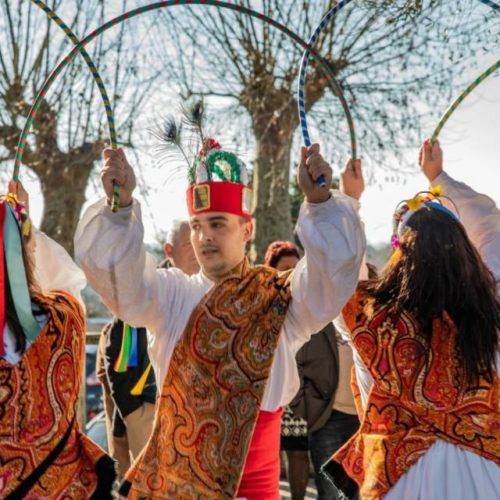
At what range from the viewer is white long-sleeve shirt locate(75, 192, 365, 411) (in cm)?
289

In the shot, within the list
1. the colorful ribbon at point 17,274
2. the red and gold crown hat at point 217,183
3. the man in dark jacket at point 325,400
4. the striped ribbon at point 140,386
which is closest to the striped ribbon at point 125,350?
the striped ribbon at point 140,386

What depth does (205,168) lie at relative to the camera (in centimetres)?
346

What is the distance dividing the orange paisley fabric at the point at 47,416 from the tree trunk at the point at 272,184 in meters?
6.56

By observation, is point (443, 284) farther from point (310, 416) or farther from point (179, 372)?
point (310, 416)

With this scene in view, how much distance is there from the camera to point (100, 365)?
521 cm

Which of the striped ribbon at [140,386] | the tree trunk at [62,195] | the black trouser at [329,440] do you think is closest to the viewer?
the striped ribbon at [140,386]

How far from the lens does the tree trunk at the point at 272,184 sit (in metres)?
9.59

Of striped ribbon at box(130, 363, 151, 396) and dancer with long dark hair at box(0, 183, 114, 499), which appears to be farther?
striped ribbon at box(130, 363, 151, 396)

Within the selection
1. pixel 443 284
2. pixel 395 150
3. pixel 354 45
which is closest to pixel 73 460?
pixel 443 284

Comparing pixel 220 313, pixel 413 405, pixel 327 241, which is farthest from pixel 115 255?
pixel 413 405

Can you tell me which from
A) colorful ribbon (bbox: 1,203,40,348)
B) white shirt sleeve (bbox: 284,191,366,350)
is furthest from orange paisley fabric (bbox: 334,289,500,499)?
colorful ribbon (bbox: 1,203,40,348)

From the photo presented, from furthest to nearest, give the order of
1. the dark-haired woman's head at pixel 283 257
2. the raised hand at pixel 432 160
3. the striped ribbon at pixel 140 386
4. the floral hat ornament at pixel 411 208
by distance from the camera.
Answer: the dark-haired woman's head at pixel 283 257, the striped ribbon at pixel 140 386, the raised hand at pixel 432 160, the floral hat ornament at pixel 411 208

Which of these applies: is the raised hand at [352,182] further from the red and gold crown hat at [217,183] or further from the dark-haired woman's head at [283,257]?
the dark-haired woman's head at [283,257]

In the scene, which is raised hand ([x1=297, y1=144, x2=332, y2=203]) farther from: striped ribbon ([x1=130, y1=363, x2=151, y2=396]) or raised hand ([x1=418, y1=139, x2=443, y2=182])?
striped ribbon ([x1=130, y1=363, x2=151, y2=396])
